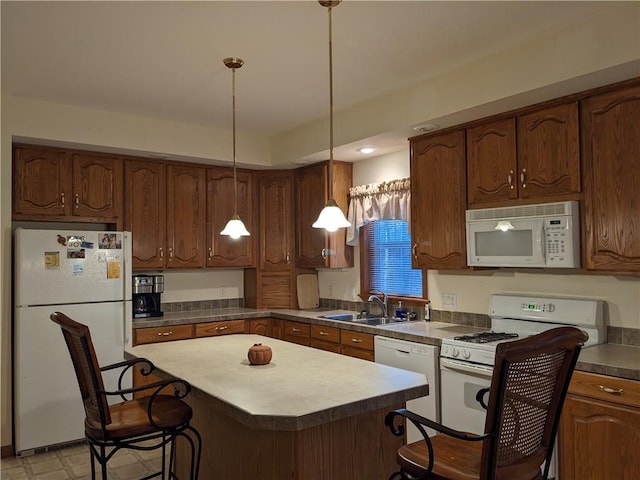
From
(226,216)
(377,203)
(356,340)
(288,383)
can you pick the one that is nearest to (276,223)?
(226,216)

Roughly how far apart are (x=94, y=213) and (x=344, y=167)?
223 cm

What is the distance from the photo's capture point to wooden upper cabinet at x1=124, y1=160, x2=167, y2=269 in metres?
4.37

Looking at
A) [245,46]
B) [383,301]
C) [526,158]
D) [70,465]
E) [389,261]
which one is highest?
[245,46]

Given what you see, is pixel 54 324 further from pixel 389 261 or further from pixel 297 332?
pixel 389 261

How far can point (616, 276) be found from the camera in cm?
292

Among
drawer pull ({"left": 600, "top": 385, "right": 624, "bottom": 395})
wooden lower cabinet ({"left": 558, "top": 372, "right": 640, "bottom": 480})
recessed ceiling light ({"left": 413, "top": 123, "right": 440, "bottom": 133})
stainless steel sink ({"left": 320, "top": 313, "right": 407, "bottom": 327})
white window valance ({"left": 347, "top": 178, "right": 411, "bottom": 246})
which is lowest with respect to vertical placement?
wooden lower cabinet ({"left": 558, "top": 372, "right": 640, "bottom": 480})

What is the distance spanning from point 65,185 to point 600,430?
3.97m

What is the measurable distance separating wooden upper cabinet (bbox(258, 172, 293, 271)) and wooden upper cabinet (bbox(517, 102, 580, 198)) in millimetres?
2491

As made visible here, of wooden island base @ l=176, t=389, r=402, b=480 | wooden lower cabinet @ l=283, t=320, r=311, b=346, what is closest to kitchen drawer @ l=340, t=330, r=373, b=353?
wooden lower cabinet @ l=283, t=320, r=311, b=346

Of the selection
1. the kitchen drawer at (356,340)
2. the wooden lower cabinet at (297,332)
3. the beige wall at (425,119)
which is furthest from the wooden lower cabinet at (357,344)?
the beige wall at (425,119)

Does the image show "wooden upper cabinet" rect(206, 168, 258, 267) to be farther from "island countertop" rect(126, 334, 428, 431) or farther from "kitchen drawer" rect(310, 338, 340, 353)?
"island countertop" rect(126, 334, 428, 431)

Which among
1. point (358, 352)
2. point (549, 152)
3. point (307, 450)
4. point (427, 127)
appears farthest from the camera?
point (358, 352)

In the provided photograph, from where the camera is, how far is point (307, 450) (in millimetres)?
1924

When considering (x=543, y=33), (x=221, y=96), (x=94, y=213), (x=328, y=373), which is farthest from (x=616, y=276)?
(x=94, y=213)
